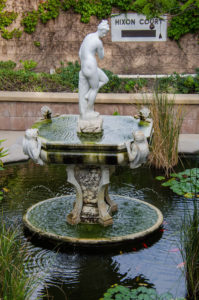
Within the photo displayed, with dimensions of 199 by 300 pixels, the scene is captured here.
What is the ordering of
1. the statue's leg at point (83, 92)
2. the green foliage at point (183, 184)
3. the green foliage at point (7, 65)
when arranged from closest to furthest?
the statue's leg at point (83, 92) → the green foliage at point (183, 184) → the green foliage at point (7, 65)

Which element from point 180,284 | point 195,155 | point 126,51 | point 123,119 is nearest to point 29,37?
point 126,51

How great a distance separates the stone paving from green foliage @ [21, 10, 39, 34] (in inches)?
226

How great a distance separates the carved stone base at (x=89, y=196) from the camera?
509 centimetres

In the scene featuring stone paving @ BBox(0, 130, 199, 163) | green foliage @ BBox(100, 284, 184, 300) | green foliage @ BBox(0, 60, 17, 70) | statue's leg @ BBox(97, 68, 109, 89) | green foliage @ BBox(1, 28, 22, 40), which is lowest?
green foliage @ BBox(100, 284, 184, 300)

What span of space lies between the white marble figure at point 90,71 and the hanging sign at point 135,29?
924cm

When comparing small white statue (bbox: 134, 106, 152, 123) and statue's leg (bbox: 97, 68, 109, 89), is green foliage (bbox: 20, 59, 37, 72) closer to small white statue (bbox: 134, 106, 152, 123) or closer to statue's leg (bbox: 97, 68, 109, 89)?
small white statue (bbox: 134, 106, 152, 123)

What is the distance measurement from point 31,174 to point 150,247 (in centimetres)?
296

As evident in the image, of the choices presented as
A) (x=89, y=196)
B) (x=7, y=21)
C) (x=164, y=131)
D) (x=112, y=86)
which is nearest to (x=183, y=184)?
(x=164, y=131)

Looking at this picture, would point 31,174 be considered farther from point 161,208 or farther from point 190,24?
point 190,24

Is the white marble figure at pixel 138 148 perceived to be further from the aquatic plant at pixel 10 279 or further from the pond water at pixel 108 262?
the aquatic plant at pixel 10 279

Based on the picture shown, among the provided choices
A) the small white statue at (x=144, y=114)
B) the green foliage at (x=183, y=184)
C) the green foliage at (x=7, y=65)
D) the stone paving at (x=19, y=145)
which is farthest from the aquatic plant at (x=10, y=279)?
the green foliage at (x=7, y=65)

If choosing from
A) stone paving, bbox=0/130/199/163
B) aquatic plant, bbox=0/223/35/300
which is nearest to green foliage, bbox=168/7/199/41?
stone paving, bbox=0/130/199/163

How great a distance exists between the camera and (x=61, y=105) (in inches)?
385

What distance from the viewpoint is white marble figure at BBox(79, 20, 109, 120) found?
192 inches
